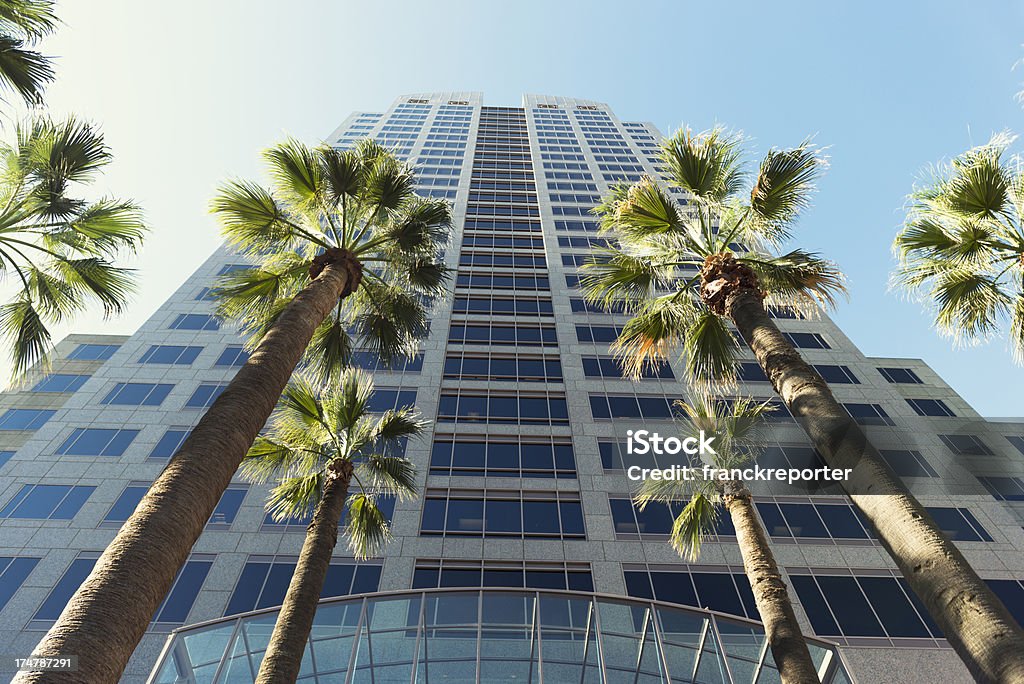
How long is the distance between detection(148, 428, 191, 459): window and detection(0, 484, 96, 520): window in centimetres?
232

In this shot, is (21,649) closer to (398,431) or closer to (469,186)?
(398,431)

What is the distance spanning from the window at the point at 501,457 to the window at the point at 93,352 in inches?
774

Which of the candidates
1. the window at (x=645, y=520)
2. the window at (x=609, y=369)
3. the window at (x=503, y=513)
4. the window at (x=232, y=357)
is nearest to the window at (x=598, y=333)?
the window at (x=609, y=369)

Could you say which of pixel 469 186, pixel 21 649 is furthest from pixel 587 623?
pixel 469 186

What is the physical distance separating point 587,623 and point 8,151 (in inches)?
536

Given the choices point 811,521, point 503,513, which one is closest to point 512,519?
point 503,513

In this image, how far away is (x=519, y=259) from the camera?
121 ft

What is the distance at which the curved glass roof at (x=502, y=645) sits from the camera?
11680 mm

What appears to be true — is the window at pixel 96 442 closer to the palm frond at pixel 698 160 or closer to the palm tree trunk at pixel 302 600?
the palm tree trunk at pixel 302 600

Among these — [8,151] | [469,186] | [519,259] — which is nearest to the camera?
[8,151]

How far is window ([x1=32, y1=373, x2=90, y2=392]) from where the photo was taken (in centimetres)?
2678

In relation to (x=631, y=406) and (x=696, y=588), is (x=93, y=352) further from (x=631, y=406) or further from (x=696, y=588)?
(x=696, y=588)

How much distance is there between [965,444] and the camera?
25672 millimetres

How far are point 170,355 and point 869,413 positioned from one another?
33.0 m
